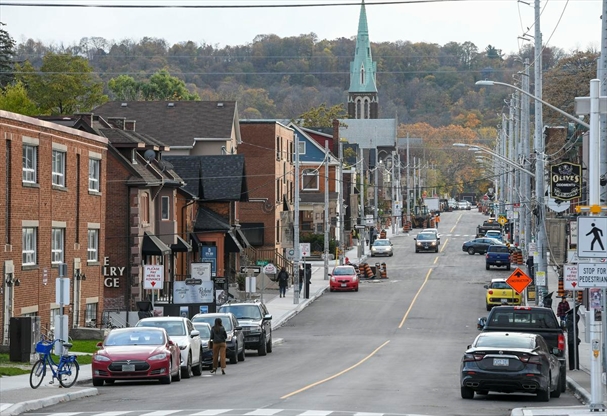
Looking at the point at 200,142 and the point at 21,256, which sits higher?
the point at 200,142

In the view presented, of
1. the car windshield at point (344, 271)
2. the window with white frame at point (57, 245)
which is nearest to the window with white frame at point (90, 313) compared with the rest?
the window with white frame at point (57, 245)

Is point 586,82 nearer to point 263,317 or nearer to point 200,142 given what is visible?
point 200,142

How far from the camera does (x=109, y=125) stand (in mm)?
59656

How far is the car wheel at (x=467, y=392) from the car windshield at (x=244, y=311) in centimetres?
1592

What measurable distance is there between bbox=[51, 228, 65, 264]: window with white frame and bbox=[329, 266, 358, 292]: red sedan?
28.5m

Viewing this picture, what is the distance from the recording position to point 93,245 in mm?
47875

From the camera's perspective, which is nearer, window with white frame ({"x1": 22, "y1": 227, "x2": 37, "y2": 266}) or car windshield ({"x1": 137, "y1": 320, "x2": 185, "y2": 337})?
car windshield ({"x1": 137, "y1": 320, "x2": 185, "y2": 337})

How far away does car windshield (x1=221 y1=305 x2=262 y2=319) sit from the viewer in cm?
3953

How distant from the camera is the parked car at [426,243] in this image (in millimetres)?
98375

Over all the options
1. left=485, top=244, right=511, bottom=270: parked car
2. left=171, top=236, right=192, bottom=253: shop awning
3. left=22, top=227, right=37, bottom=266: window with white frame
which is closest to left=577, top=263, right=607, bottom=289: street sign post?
left=22, top=227, right=37, bottom=266: window with white frame

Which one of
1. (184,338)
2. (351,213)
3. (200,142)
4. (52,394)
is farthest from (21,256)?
(351,213)

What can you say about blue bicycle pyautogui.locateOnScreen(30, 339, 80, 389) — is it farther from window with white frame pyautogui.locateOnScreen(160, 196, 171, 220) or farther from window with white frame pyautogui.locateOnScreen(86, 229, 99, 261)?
window with white frame pyautogui.locateOnScreen(160, 196, 171, 220)

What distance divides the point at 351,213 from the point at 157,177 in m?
66.1

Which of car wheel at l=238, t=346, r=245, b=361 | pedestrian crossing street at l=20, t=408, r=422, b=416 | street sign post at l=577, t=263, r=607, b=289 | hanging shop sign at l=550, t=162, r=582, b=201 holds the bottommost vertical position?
car wheel at l=238, t=346, r=245, b=361
